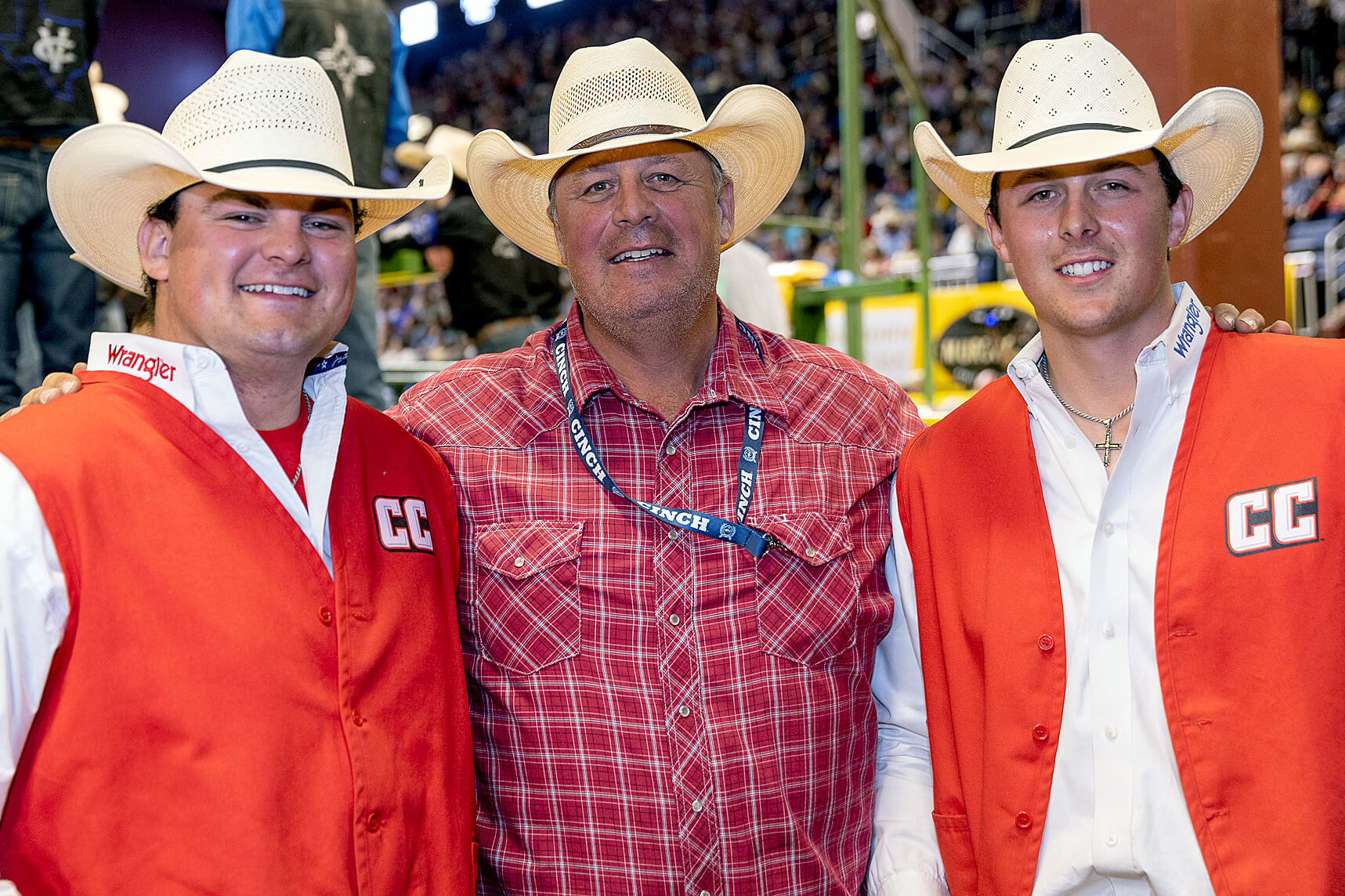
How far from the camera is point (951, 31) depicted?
18.4 meters

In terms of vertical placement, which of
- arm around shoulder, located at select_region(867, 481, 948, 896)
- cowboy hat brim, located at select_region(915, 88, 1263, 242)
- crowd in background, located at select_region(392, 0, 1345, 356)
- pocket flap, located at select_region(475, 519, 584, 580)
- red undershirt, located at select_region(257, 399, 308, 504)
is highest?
crowd in background, located at select_region(392, 0, 1345, 356)

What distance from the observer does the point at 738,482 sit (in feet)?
7.86

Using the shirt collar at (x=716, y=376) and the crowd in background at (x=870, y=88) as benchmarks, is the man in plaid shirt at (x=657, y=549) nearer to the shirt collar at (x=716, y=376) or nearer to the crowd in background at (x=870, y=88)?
the shirt collar at (x=716, y=376)

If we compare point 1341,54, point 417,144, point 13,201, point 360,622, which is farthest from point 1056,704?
point 1341,54

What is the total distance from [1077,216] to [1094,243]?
0.06 metres

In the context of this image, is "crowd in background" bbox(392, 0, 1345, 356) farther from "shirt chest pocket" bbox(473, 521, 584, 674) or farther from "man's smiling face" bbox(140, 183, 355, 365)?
"man's smiling face" bbox(140, 183, 355, 365)

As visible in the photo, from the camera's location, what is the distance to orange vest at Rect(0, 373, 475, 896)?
1590 millimetres

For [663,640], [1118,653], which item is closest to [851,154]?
[663,640]

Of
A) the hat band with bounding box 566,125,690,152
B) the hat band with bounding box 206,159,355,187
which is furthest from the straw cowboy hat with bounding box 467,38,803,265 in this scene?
the hat band with bounding box 206,159,355,187

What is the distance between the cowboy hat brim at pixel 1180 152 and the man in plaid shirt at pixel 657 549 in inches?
18.0

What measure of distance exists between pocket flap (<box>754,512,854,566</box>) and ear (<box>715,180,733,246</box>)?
0.80m

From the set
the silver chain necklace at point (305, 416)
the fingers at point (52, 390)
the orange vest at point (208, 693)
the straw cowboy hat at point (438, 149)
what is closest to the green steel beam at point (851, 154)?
the straw cowboy hat at point (438, 149)

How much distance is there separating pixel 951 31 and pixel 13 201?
1696 cm

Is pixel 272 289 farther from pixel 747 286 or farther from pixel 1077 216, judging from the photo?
pixel 747 286
